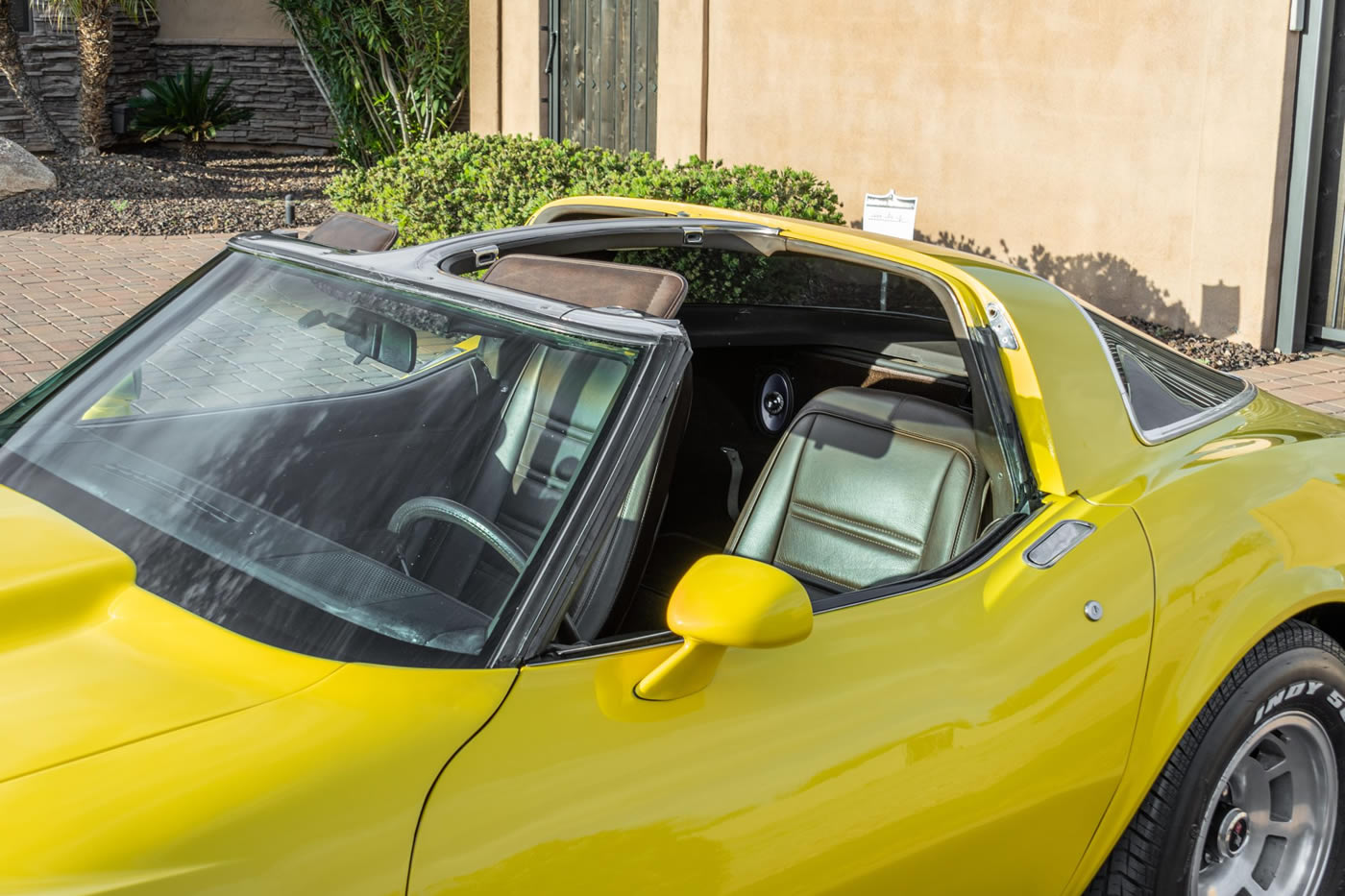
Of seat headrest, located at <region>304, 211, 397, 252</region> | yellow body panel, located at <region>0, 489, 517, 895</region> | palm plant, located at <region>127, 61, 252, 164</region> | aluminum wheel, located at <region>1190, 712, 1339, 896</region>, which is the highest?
palm plant, located at <region>127, 61, 252, 164</region>

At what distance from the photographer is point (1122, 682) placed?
2361 mm

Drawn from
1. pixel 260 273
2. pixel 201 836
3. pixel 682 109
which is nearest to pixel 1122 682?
pixel 201 836

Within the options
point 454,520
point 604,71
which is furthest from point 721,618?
point 604,71

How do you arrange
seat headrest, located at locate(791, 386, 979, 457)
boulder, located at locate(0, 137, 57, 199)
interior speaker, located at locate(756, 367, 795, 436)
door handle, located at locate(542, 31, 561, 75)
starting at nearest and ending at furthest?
seat headrest, located at locate(791, 386, 979, 457)
interior speaker, located at locate(756, 367, 795, 436)
door handle, located at locate(542, 31, 561, 75)
boulder, located at locate(0, 137, 57, 199)

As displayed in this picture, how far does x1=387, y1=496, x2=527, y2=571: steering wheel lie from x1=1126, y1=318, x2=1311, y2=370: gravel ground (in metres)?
6.12

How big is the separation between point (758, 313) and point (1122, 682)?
75.3 inches

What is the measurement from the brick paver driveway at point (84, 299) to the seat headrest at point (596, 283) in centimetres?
487

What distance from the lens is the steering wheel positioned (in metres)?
2.10

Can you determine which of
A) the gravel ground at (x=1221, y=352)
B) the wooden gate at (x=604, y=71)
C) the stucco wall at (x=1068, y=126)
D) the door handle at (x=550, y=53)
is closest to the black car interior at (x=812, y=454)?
the gravel ground at (x=1221, y=352)

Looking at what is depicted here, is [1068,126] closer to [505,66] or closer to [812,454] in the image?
[505,66]

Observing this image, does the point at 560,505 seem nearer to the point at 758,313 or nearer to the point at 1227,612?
the point at 1227,612

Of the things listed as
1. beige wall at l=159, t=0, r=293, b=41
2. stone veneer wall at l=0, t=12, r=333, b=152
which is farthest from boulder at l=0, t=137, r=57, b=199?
beige wall at l=159, t=0, r=293, b=41

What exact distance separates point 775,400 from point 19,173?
1227 centimetres

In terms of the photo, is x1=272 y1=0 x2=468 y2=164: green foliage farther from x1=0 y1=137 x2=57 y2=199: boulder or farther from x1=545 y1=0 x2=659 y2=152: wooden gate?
x1=0 y1=137 x2=57 y2=199: boulder
